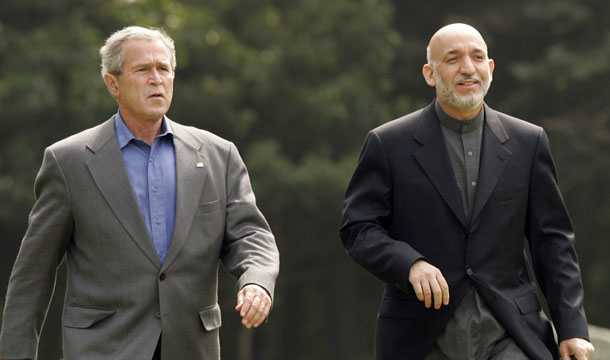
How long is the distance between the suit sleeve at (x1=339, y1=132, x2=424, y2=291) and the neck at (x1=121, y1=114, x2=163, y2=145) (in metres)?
0.89

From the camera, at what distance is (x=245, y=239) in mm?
4898

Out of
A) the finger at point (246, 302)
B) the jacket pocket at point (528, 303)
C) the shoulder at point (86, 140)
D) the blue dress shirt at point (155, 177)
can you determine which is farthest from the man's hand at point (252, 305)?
the jacket pocket at point (528, 303)

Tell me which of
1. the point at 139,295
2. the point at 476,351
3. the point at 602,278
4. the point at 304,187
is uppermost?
the point at 139,295

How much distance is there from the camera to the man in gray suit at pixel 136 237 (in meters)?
4.78

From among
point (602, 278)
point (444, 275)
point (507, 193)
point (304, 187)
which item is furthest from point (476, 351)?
point (602, 278)

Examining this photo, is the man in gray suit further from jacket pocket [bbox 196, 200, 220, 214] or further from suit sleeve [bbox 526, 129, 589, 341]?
suit sleeve [bbox 526, 129, 589, 341]

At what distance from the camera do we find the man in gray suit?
478 cm

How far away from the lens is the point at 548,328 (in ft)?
17.0

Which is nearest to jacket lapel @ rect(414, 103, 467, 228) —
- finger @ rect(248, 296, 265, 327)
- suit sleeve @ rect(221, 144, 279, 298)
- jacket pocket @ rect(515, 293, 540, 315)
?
jacket pocket @ rect(515, 293, 540, 315)

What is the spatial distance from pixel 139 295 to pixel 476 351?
1378 millimetres

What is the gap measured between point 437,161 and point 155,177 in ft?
3.94

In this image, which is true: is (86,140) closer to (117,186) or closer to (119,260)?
(117,186)

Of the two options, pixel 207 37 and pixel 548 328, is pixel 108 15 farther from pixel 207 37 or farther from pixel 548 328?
pixel 548 328

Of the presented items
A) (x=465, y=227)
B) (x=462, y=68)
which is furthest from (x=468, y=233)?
(x=462, y=68)
